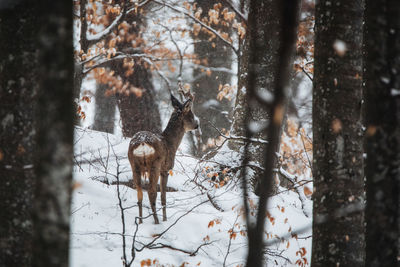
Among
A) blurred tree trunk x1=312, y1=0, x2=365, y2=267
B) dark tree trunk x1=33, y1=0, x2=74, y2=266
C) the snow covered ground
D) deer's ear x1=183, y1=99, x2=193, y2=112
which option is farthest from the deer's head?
dark tree trunk x1=33, y1=0, x2=74, y2=266

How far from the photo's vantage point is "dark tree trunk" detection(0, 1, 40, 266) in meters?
2.92

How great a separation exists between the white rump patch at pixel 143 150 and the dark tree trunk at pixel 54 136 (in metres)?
4.05

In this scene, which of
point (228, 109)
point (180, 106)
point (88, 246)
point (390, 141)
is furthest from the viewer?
point (228, 109)

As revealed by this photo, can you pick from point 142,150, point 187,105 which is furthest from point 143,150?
point 187,105

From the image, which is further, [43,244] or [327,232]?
[327,232]

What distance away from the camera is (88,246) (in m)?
4.20

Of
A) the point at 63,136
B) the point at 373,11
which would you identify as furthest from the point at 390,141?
the point at 63,136

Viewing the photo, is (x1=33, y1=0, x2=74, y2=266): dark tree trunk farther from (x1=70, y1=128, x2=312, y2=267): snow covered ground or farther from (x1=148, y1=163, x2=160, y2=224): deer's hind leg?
(x1=148, y1=163, x2=160, y2=224): deer's hind leg

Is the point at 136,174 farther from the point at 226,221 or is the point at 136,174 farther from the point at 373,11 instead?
the point at 373,11

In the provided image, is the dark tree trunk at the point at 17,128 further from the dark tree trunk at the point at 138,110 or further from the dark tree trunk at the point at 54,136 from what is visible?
the dark tree trunk at the point at 138,110

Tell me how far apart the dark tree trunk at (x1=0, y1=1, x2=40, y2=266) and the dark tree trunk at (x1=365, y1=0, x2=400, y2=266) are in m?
2.58

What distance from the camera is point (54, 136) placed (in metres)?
1.79

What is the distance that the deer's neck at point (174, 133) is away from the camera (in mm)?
6932

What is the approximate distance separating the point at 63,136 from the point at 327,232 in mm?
2301
